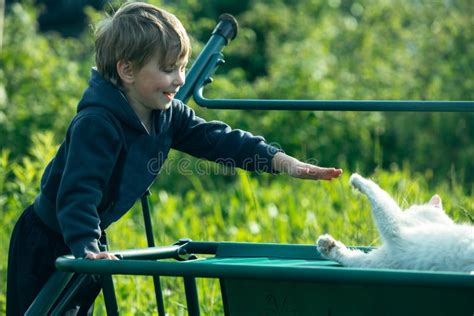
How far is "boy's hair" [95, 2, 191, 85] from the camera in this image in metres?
2.82

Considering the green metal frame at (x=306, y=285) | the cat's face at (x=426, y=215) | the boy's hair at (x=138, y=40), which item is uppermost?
the boy's hair at (x=138, y=40)

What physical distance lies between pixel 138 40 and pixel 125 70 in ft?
0.33

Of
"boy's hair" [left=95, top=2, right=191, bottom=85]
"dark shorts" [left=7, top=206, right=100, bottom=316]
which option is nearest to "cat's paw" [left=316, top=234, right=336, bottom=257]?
"boy's hair" [left=95, top=2, right=191, bottom=85]

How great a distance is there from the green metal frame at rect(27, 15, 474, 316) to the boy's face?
0.41 m

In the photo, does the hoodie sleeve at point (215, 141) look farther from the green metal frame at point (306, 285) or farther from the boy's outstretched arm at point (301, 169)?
the green metal frame at point (306, 285)

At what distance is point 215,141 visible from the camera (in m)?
3.12

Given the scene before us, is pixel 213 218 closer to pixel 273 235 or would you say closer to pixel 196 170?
pixel 273 235

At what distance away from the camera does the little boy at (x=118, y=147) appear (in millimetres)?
2645

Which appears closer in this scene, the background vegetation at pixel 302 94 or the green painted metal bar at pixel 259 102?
the green painted metal bar at pixel 259 102

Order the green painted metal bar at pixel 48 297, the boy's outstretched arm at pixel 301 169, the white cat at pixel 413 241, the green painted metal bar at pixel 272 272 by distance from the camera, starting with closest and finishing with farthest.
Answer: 1. the green painted metal bar at pixel 272 272
2. the white cat at pixel 413 241
3. the green painted metal bar at pixel 48 297
4. the boy's outstretched arm at pixel 301 169

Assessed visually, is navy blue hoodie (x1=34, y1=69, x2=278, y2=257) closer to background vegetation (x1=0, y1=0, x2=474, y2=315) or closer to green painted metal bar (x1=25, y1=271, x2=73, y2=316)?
green painted metal bar (x1=25, y1=271, x2=73, y2=316)

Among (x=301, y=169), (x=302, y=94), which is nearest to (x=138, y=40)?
(x=301, y=169)

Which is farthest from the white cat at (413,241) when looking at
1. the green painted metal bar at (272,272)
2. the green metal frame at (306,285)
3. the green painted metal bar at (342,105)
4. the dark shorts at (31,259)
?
the dark shorts at (31,259)

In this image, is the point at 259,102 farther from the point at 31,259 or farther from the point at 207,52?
the point at 31,259
